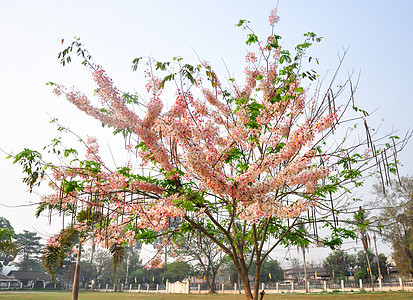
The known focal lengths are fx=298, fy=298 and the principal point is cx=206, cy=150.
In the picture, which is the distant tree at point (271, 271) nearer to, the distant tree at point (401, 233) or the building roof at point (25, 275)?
the distant tree at point (401, 233)

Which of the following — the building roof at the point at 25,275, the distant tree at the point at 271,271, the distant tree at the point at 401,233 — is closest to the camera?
the distant tree at the point at 401,233

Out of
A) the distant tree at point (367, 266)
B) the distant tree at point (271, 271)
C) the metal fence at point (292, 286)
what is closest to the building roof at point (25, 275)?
the metal fence at point (292, 286)

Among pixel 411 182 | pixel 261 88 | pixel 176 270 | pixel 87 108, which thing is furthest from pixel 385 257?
pixel 87 108

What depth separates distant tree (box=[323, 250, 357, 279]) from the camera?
132ft

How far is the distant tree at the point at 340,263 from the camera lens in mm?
40344

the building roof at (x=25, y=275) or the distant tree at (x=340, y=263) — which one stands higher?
the distant tree at (x=340, y=263)

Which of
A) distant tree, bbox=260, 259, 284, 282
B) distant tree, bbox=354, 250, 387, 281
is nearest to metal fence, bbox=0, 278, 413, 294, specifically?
distant tree, bbox=354, 250, 387, 281

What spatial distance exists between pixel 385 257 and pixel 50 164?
145 ft

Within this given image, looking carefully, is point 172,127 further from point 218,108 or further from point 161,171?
point 218,108

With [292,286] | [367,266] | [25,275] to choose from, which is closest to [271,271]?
[292,286]

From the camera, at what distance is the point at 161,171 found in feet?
17.8

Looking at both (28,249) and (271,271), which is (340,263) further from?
(28,249)

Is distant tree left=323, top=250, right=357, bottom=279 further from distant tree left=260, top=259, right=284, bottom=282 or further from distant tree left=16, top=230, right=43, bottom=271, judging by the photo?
distant tree left=16, top=230, right=43, bottom=271

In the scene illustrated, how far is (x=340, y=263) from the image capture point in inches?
1623
